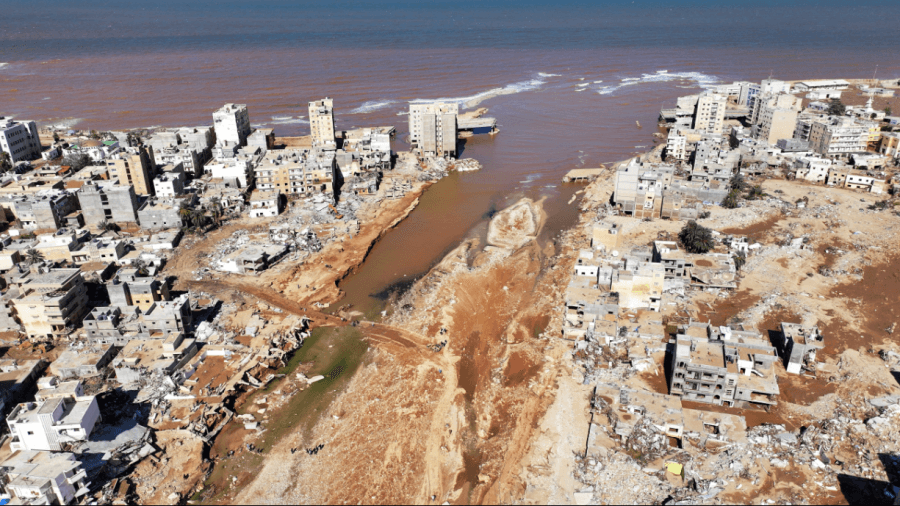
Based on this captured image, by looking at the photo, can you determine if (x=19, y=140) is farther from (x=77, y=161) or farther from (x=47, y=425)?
(x=47, y=425)

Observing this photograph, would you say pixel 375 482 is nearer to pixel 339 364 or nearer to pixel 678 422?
pixel 339 364

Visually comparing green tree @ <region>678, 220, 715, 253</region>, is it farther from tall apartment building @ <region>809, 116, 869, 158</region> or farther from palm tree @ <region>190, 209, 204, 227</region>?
palm tree @ <region>190, 209, 204, 227</region>

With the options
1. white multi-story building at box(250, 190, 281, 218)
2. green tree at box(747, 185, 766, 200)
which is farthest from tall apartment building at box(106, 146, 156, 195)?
green tree at box(747, 185, 766, 200)

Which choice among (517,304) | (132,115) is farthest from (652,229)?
(132,115)

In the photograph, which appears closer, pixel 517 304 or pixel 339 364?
pixel 339 364

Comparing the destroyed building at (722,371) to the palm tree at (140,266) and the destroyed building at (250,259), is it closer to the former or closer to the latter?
the destroyed building at (250,259)
